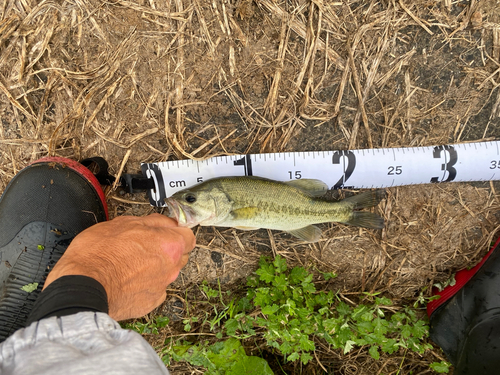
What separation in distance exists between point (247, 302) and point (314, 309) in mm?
894

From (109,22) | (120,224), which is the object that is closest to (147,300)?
(120,224)

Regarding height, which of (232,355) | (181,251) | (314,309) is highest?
(181,251)

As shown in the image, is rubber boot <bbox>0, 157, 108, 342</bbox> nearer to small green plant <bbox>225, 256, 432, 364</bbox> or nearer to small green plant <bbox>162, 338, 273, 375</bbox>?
small green plant <bbox>162, 338, 273, 375</bbox>

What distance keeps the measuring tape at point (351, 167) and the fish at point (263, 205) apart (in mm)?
298

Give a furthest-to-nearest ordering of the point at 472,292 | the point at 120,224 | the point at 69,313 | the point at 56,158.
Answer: the point at 472,292 < the point at 56,158 < the point at 120,224 < the point at 69,313

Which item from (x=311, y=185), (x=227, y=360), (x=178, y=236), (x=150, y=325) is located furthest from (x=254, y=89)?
(x=227, y=360)

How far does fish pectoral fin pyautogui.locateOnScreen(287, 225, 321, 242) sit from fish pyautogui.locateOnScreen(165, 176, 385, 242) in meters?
0.06

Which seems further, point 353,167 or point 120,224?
point 353,167

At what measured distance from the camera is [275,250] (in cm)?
409

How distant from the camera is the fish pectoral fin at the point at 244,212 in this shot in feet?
11.1

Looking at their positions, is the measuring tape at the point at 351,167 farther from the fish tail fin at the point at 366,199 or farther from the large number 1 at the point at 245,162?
the fish tail fin at the point at 366,199

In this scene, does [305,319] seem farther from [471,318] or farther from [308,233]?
[471,318]

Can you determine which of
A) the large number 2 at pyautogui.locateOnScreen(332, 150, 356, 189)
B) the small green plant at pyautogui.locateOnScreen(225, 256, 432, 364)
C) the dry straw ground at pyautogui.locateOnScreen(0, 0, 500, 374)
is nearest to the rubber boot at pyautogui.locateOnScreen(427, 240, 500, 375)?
the small green plant at pyautogui.locateOnScreen(225, 256, 432, 364)

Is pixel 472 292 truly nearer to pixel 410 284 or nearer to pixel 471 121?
pixel 410 284
